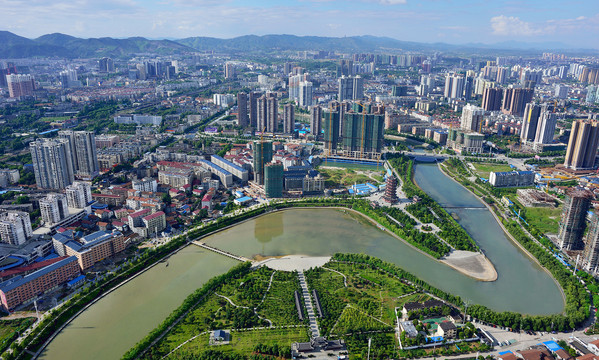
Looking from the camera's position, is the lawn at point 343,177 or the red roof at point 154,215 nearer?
the red roof at point 154,215

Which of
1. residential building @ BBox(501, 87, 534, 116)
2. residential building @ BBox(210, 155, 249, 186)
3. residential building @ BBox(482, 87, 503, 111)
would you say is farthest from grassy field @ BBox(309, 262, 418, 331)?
residential building @ BBox(482, 87, 503, 111)

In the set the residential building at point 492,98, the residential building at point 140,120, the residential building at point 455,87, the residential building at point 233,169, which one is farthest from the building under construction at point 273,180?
the residential building at point 455,87

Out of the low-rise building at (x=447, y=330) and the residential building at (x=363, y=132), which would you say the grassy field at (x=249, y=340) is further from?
the residential building at (x=363, y=132)

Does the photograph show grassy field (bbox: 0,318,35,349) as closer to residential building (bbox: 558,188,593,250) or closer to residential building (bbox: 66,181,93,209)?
residential building (bbox: 66,181,93,209)

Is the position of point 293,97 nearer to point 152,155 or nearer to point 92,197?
point 152,155

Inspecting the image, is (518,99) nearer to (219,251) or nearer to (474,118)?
(474,118)
